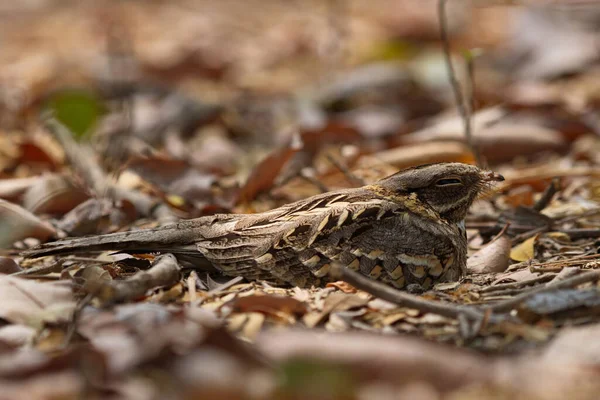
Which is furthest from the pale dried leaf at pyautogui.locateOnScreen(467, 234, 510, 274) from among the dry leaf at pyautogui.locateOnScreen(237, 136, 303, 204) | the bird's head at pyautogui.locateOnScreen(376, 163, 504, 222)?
the dry leaf at pyautogui.locateOnScreen(237, 136, 303, 204)

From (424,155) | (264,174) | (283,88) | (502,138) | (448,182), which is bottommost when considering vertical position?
(283,88)

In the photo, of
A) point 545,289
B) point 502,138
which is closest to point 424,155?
point 502,138

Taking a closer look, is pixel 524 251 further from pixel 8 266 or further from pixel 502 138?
pixel 8 266

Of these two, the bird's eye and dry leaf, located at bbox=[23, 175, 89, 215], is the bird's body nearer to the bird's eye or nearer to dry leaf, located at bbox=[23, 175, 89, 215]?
the bird's eye

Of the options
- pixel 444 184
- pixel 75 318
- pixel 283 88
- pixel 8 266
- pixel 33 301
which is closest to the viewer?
pixel 75 318

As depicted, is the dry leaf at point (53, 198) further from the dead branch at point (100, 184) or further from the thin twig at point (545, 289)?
the thin twig at point (545, 289)

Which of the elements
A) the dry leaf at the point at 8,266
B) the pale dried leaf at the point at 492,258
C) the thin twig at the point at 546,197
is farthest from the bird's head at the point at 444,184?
the dry leaf at the point at 8,266

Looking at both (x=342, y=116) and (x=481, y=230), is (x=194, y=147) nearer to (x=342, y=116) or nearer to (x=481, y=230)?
(x=342, y=116)
